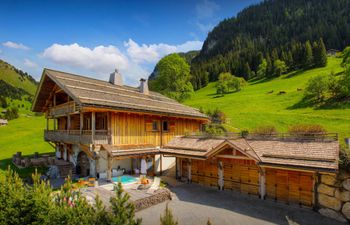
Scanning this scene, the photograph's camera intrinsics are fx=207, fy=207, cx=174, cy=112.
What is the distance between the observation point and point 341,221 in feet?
37.1

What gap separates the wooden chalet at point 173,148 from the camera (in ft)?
42.8

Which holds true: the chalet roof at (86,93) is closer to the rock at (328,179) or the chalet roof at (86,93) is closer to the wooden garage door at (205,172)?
the wooden garage door at (205,172)

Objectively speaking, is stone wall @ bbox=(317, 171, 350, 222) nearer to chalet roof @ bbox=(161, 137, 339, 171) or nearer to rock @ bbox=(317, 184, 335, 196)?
rock @ bbox=(317, 184, 335, 196)

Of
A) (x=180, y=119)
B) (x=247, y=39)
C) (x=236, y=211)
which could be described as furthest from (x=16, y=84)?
(x=236, y=211)

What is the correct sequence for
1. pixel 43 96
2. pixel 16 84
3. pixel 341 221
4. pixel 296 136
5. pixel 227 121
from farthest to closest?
1. pixel 16 84
2. pixel 227 121
3. pixel 43 96
4. pixel 296 136
5. pixel 341 221

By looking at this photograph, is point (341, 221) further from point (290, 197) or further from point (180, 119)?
point (180, 119)

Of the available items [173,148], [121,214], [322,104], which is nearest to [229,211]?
[121,214]

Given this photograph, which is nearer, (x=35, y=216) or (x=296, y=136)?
(x=35, y=216)

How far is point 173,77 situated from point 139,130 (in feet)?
93.8

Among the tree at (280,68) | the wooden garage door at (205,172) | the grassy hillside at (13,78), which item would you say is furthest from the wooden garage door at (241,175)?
the grassy hillside at (13,78)

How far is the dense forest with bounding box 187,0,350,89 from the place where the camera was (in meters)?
82.4

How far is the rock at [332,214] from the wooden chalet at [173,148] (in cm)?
66

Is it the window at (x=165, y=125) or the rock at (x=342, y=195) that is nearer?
the rock at (x=342, y=195)

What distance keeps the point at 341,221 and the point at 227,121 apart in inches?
1058
